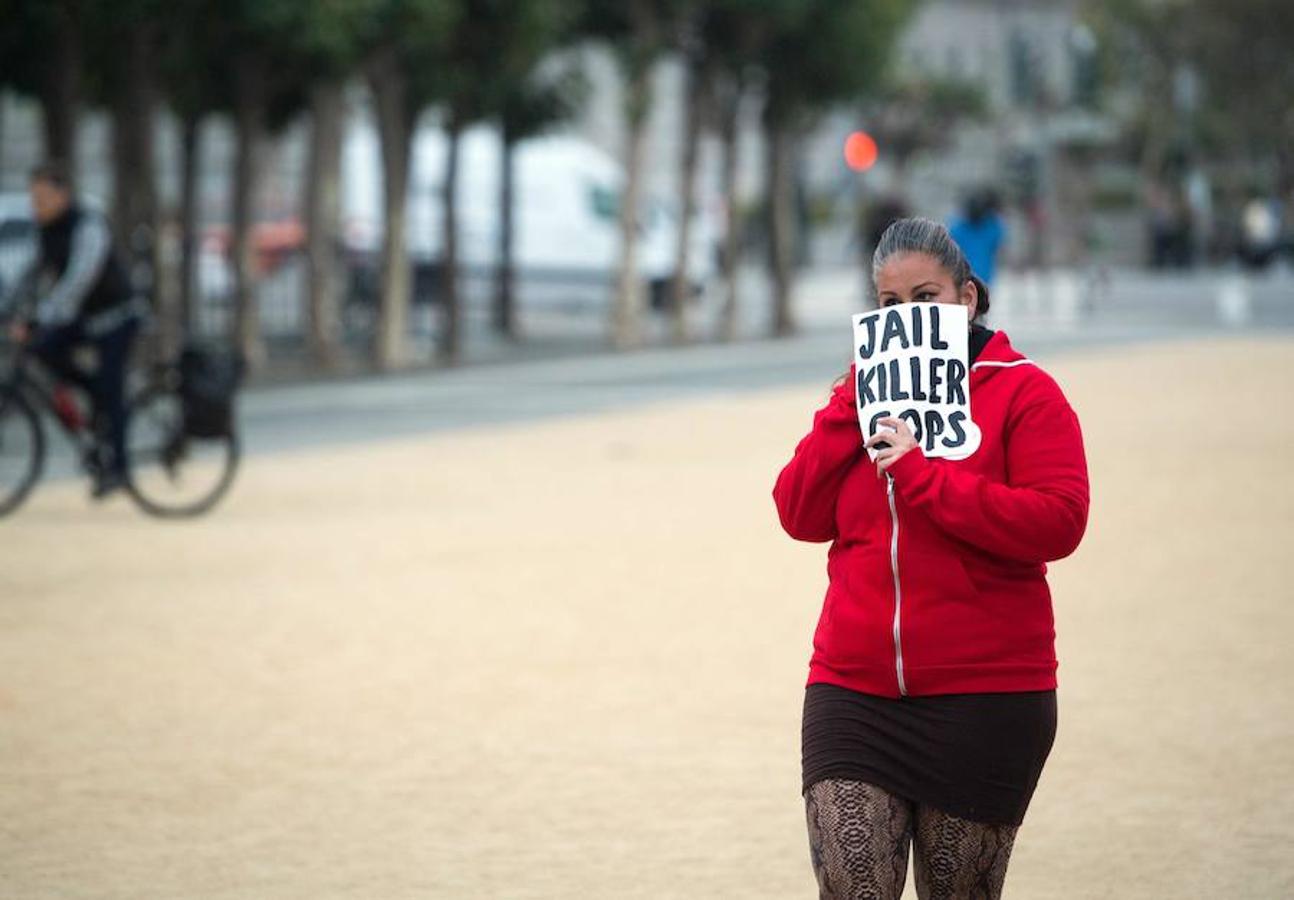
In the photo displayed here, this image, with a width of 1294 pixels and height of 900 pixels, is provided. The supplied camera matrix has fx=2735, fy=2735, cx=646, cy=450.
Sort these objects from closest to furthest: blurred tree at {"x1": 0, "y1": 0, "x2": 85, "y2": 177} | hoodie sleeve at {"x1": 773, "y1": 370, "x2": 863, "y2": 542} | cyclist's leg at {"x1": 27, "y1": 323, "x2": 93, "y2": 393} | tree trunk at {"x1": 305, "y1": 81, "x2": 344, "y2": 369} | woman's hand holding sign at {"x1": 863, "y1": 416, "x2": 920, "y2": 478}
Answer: woman's hand holding sign at {"x1": 863, "y1": 416, "x2": 920, "y2": 478}, hoodie sleeve at {"x1": 773, "y1": 370, "x2": 863, "y2": 542}, cyclist's leg at {"x1": 27, "y1": 323, "x2": 93, "y2": 393}, blurred tree at {"x1": 0, "y1": 0, "x2": 85, "y2": 177}, tree trunk at {"x1": 305, "y1": 81, "x2": 344, "y2": 369}

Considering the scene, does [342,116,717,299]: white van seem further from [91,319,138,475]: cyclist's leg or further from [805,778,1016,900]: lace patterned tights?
[805,778,1016,900]: lace patterned tights

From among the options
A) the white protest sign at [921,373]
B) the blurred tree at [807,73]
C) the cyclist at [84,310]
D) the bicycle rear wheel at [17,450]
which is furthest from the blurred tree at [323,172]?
the white protest sign at [921,373]

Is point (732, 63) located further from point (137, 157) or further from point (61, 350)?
point (61, 350)

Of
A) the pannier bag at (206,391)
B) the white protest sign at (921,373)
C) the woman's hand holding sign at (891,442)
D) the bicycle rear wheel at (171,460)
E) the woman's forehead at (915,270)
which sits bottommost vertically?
the bicycle rear wheel at (171,460)

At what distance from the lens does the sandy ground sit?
6.46 meters

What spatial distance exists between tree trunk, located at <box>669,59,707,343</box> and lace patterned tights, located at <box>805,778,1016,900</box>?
97.4 ft

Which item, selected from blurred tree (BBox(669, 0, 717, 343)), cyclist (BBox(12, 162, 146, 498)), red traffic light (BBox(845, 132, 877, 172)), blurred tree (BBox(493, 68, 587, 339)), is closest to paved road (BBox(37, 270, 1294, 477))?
blurred tree (BBox(669, 0, 717, 343))

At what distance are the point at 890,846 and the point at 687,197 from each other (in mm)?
30755

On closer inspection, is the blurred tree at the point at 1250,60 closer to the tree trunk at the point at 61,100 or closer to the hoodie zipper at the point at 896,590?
the tree trunk at the point at 61,100

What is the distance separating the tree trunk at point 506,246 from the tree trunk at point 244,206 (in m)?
5.21

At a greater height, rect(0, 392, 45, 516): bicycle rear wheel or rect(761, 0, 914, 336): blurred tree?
rect(761, 0, 914, 336): blurred tree

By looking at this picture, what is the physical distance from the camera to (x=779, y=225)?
36312 mm

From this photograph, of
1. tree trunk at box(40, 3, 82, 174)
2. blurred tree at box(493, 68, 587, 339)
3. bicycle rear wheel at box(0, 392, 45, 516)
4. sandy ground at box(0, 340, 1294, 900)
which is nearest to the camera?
sandy ground at box(0, 340, 1294, 900)

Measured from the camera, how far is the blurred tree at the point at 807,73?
34.2 meters
